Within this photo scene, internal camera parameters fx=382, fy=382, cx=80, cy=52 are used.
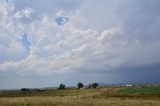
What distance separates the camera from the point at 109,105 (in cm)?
5488

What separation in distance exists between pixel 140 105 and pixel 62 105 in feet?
37.0

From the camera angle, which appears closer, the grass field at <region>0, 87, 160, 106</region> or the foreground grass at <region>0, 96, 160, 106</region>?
the foreground grass at <region>0, 96, 160, 106</region>

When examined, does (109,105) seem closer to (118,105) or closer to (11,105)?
(118,105)

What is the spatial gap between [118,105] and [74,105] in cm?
642

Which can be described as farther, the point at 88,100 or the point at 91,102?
the point at 88,100

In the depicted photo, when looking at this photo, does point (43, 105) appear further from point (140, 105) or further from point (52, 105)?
point (140, 105)

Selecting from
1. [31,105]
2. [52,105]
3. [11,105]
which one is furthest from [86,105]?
[11,105]

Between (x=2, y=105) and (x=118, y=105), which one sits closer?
(x=118, y=105)

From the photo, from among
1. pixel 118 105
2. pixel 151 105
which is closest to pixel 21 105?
pixel 118 105

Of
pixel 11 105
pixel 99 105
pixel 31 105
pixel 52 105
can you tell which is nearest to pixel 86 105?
pixel 99 105

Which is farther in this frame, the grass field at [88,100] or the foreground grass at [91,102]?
the grass field at [88,100]

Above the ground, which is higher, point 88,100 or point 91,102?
point 88,100

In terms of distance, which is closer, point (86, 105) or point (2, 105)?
point (86, 105)

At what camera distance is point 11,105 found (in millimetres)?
59688
